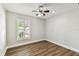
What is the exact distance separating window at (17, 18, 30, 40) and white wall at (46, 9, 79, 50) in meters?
0.37

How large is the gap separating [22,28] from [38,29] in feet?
0.99

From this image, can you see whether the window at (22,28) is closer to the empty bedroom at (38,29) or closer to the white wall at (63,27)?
the empty bedroom at (38,29)

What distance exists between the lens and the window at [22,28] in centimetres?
94

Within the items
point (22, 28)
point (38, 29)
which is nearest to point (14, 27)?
point (22, 28)

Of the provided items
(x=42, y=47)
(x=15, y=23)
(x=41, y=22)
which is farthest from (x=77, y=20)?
(x=15, y=23)

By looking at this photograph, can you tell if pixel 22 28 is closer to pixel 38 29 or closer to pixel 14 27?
pixel 14 27

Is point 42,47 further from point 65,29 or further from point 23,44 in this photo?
point 65,29

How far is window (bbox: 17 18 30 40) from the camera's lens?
94 centimetres

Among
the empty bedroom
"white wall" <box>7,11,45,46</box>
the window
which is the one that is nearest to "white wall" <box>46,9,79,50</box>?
the empty bedroom

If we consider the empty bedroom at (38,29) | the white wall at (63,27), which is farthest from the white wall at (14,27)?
the white wall at (63,27)

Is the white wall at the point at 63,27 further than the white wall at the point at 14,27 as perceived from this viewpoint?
Yes

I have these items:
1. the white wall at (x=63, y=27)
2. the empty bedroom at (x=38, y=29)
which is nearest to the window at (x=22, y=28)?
the empty bedroom at (x=38, y=29)

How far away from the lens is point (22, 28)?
0.95 metres

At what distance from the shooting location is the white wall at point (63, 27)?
1.16 m
